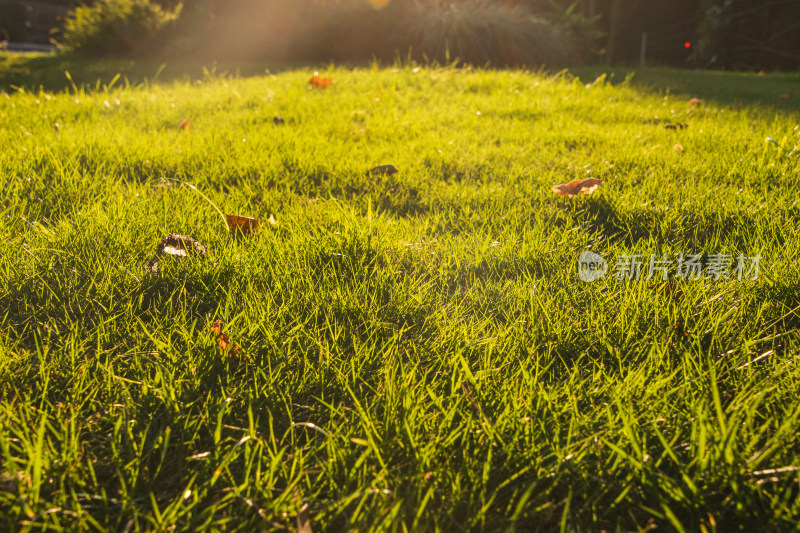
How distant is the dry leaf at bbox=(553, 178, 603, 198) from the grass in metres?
0.06

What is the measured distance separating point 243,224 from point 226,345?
2.62ft

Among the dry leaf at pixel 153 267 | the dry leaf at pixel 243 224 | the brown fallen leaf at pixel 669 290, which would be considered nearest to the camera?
the brown fallen leaf at pixel 669 290

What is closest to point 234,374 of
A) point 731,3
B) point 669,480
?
point 669,480

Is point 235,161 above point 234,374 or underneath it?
above

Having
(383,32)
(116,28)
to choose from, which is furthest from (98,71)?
(383,32)

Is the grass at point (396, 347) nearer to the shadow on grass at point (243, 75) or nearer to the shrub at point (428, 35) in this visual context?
the shadow on grass at point (243, 75)

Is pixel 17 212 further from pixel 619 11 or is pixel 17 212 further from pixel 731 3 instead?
pixel 619 11

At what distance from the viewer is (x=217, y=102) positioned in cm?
434

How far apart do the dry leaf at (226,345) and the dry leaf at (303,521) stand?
49cm

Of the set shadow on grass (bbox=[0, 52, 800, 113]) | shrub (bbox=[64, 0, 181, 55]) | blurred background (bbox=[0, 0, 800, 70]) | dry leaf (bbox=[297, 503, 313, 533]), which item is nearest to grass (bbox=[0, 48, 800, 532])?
dry leaf (bbox=[297, 503, 313, 533])

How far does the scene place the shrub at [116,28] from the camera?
942cm

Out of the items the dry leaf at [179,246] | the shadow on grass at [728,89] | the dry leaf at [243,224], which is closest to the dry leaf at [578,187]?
the dry leaf at [243,224]

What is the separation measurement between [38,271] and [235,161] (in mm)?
1349

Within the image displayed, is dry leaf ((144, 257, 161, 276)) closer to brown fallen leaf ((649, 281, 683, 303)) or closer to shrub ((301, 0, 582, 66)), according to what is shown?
brown fallen leaf ((649, 281, 683, 303))
